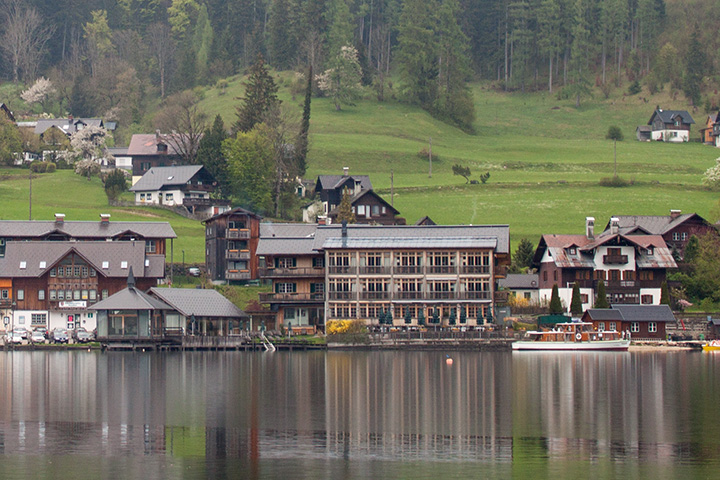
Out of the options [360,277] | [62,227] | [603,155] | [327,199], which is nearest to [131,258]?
[62,227]

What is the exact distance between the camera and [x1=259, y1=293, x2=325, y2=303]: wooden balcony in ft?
313

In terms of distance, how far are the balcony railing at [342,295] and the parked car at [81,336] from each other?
65.1ft

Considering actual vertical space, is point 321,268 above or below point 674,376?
above

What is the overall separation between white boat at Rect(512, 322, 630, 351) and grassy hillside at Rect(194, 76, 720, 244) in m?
26.9

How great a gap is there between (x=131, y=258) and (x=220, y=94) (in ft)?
333

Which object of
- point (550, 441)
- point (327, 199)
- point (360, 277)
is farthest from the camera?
point (327, 199)

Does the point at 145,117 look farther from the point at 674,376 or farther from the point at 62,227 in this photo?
the point at 674,376

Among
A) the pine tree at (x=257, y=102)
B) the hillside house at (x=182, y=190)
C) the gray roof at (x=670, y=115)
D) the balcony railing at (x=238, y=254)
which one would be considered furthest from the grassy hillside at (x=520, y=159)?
the balcony railing at (x=238, y=254)

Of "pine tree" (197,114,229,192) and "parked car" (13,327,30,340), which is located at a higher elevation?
"pine tree" (197,114,229,192)

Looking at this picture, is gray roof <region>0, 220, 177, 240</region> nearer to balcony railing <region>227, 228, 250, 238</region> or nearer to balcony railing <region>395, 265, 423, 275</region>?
balcony railing <region>227, 228, 250, 238</region>

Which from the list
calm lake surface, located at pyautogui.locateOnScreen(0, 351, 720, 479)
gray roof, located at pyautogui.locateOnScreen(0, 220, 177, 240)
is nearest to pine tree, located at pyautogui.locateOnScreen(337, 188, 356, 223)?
gray roof, located at pyautogui.locateOnScreen(0, 220, 177, 240)

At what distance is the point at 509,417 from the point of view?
4694 centimetres

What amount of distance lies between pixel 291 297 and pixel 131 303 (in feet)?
47.5

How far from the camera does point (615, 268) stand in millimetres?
101000
